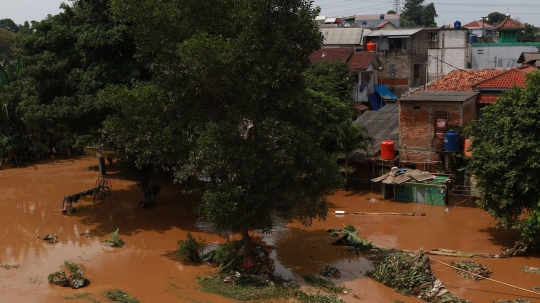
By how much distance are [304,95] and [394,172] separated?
824 centimetres

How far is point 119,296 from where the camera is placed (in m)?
12.7

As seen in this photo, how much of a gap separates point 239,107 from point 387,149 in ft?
33.6

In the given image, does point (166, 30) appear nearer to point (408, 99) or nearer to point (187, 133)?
point (187, 133)

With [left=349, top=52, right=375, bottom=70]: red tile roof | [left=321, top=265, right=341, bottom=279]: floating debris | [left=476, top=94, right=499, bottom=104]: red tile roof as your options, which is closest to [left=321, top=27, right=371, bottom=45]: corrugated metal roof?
[left=349, top=52, right=375, bottom=70]: red tile roof

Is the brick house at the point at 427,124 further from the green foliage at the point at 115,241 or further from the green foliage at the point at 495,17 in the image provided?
the green foliage at the point at 495,17

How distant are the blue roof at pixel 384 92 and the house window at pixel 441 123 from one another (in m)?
15.8

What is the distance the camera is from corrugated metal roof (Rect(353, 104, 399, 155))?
24.2 metres

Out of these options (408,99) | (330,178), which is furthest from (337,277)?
(408,99)

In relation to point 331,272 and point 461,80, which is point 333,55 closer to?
point 461,80

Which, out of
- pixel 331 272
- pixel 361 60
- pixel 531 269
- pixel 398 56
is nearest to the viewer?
pixel 331 272

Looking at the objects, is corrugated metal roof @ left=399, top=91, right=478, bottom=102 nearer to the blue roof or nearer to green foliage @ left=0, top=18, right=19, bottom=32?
the blue roof

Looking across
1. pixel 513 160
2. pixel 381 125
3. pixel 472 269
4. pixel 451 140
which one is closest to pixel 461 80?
pixel 381 125

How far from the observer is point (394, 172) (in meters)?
21.8

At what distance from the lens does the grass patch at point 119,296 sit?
40.9 feet
